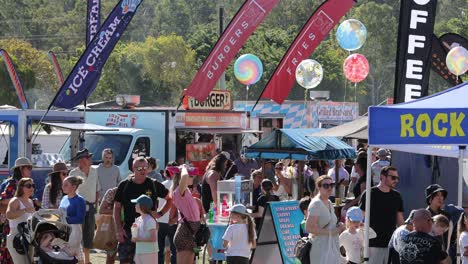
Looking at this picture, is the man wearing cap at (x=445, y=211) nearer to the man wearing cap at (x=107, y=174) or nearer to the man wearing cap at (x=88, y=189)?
the man wearing cap at (x=88, y=189)

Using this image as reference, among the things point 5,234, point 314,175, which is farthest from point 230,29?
point 5,234

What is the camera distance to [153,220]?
10.0 m

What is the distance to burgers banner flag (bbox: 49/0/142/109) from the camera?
1777 centimetres

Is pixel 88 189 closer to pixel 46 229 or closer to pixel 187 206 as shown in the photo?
pixel 187 206

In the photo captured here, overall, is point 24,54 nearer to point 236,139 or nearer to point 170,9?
point 236,139

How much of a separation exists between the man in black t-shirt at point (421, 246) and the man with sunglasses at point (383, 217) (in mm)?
1991

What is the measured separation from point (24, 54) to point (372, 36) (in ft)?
127

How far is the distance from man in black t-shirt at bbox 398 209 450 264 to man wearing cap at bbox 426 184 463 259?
170 centimetres

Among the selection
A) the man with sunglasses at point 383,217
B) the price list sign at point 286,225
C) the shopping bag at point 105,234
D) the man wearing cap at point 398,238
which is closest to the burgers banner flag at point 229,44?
the price list sign at point 286,225

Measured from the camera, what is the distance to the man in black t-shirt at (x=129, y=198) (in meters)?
10.4

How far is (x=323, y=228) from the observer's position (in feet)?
30.7

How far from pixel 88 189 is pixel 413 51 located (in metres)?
4.74

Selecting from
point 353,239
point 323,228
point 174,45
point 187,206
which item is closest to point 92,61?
point 187,206

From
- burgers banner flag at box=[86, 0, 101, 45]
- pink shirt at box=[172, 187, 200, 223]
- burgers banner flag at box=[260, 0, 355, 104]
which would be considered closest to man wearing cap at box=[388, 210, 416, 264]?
pink shirt at box=[172, 187, 200, 223]
